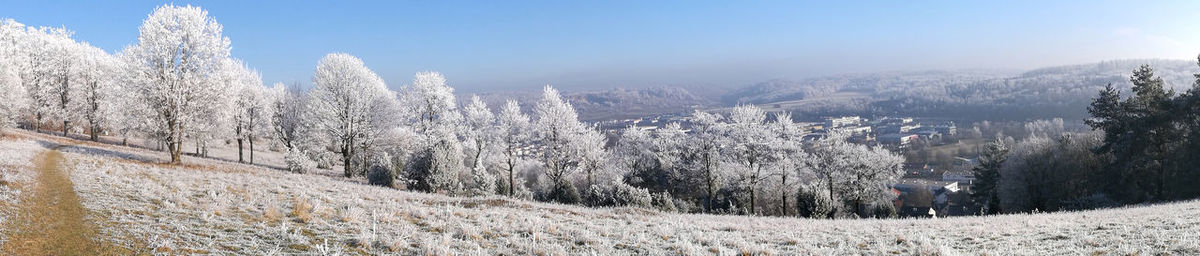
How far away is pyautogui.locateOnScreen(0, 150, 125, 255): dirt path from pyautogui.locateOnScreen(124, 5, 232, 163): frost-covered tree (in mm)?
12977

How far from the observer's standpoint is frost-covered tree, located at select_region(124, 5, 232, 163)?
79.5 feet

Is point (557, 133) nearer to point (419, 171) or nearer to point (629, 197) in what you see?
point (419, 171)

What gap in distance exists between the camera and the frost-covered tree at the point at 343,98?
3238 cm

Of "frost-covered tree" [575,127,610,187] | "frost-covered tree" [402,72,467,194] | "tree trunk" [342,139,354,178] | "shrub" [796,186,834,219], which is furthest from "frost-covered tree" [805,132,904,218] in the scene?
"tree trunk" [342,139,354,178]

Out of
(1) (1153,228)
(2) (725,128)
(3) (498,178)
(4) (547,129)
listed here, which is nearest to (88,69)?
(3) (498,178)

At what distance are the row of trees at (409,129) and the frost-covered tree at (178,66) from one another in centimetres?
6

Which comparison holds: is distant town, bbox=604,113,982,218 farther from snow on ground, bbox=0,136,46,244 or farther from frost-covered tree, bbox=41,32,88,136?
frost-covered tree, bbox=41,32,88,136

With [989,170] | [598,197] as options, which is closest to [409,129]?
[598,197]

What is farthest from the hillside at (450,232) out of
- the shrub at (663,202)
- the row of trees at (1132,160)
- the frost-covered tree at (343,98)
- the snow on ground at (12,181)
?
the row of trees at (1132,160)

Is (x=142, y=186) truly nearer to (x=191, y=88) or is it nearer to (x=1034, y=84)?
(x=191, y=88)

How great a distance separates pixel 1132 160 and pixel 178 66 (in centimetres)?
5422

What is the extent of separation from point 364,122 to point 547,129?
11.9 meters

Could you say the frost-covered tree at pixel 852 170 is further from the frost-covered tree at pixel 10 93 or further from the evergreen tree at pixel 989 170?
the frost-covered tree at pixel 10 93

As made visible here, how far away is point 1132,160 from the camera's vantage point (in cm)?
3209
